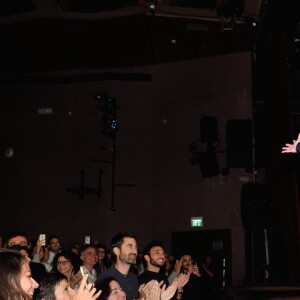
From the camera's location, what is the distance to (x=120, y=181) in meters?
10.5

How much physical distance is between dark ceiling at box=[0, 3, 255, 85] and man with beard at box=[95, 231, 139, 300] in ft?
16.7

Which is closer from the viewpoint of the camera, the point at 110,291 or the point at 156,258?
the point at 110,291

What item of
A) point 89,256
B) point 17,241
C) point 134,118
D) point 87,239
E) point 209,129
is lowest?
point 89,256

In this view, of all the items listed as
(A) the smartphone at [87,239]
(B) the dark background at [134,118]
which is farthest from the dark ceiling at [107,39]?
(A) the smartphone at [87,239]

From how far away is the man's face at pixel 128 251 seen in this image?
12.2 ft

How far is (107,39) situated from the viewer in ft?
31.6

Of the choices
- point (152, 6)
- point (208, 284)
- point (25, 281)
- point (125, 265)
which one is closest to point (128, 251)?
point (125, 265)

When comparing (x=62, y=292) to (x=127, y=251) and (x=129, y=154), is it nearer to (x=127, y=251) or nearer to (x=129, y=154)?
(x=127, y=251)

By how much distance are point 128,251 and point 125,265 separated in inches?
4.4

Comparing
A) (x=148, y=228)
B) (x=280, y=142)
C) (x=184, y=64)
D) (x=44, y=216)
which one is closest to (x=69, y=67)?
(x=184, y=64)

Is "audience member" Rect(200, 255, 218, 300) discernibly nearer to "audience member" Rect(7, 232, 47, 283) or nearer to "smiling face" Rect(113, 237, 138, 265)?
"audience member" Rect(7, 232, 47, 283)

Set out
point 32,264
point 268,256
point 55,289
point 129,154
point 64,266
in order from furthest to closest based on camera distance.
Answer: point 129,154 < point 268,256 < point 32,264 < point 64,266 < point 55,289

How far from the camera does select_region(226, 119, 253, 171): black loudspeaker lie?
814cm

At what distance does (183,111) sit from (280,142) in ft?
10.9
